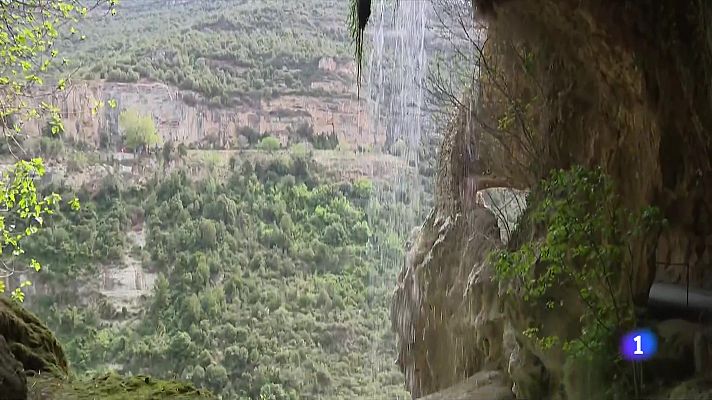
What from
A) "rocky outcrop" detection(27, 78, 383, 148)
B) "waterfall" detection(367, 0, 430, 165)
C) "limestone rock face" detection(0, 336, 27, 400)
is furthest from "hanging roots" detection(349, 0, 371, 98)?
"rocky outcrop" detection(27, 78, 383, 148)

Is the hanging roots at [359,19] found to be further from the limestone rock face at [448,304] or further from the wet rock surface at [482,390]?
the limestone rock face at [448,304]

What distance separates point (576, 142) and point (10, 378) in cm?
385

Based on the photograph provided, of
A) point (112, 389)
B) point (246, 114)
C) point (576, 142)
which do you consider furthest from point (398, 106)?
point (112, 389)

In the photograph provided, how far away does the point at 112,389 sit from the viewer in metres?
3.52

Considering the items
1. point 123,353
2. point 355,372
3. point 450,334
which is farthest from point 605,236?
point 123,353

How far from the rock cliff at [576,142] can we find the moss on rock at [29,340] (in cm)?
281

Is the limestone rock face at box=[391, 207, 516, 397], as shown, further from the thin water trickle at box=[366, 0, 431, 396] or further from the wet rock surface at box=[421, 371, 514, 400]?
the thin water trickle at box=[366, 0, 431, 396]

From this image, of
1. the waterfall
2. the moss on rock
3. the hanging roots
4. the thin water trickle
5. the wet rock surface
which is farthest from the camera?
the thin water trickle

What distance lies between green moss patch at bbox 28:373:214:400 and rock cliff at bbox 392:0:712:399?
213cm

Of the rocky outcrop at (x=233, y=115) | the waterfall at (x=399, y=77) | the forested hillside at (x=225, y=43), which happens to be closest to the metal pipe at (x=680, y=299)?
the waterfall at (x=399, y=77)

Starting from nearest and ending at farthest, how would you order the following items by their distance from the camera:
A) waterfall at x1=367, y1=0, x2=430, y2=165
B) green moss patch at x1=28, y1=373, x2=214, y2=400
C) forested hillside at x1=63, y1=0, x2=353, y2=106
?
green moss patch at x1=28, y1=373, x2=214, y2=400
waterfall at x1=367, y1=0, x2=430, y2=165
forested hillside at x1=63, y1=0, x2=353, y2=106

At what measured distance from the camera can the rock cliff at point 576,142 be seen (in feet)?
12.3

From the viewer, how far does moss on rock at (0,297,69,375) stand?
3.68 metres

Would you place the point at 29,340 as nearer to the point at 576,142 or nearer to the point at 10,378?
the point at 10,378
